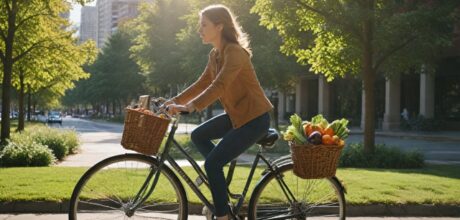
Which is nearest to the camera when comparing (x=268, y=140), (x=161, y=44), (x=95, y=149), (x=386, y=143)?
(x=268, y=140)

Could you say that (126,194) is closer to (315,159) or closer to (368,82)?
(315,159)

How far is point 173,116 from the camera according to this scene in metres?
4.55

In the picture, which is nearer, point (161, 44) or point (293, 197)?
point (293, 197)

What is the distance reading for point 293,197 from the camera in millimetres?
5086

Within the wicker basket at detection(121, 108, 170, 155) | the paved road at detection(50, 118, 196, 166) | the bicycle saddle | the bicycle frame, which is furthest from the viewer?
the paved road at detection(50, 118, 196, 166)

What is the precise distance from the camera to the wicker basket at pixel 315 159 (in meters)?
4.68

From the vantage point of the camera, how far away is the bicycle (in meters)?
4.66

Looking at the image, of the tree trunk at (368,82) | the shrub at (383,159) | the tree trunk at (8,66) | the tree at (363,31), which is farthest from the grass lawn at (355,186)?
the tree trunk at (8,66)

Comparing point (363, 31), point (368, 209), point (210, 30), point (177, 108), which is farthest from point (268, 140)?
point (363, 31)

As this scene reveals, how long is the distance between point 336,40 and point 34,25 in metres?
9.23

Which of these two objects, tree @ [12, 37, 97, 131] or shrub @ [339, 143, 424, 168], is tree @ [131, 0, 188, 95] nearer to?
tree @ [12, 37, 97, 131]

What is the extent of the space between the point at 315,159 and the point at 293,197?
1.85 feet

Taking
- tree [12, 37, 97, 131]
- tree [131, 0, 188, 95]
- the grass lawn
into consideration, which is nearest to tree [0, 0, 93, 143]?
tree [12, 37, 97, 131]

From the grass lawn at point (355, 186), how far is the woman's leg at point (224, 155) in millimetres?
2065
